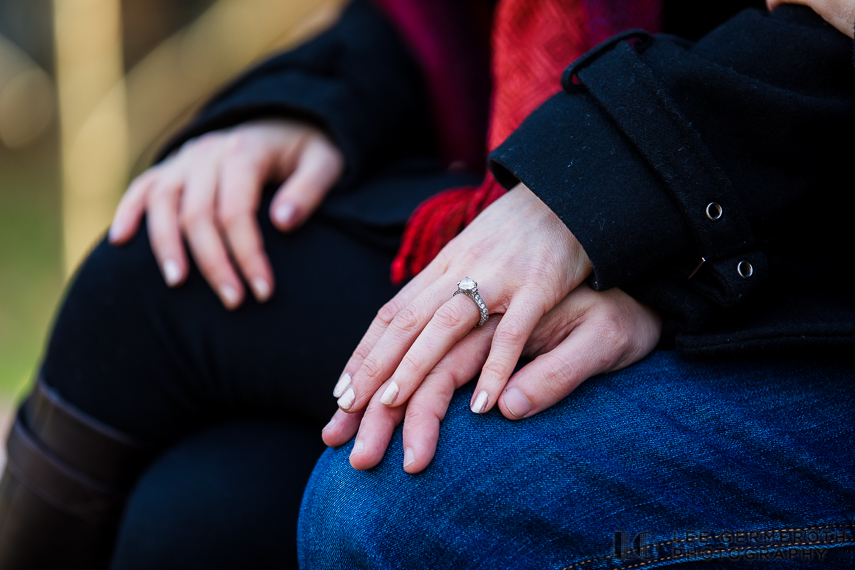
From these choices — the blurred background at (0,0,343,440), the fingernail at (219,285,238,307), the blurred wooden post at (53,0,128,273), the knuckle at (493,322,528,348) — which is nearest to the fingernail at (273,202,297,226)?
the fingernail at (219,285,238,307)

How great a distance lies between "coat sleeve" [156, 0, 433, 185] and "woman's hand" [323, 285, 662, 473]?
0.40 m

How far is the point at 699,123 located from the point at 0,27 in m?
2.37

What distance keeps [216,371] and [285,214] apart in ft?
0.69

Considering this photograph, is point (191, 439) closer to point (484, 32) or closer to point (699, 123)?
point (699, 123)

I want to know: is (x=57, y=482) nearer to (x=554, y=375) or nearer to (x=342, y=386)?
(x=342, y=386)

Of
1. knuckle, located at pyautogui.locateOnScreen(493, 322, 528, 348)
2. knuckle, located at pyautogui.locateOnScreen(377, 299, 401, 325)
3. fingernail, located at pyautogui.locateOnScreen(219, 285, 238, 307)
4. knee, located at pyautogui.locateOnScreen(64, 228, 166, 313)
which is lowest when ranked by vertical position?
knuckle, located at pyautogui.locateOnScreen(493, 322, 528, 348)

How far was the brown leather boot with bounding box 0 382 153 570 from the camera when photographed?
2.57 ft

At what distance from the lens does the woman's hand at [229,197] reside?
2.60 feet

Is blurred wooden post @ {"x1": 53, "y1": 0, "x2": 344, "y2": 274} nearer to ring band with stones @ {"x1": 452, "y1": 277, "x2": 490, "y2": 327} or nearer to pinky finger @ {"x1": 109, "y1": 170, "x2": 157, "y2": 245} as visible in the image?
pinky finger @ {"x1": 109, "y1": 170, "x2": 157, "y2": 245}

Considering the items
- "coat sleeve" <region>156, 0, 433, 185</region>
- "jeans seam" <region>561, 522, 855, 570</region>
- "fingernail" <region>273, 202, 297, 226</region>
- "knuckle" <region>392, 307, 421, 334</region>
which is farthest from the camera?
"coat sleeve" <region>156, 0, 433, 185</region>

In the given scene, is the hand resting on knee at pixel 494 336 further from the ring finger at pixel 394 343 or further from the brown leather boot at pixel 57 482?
the brown leather boot at pixel 57 482

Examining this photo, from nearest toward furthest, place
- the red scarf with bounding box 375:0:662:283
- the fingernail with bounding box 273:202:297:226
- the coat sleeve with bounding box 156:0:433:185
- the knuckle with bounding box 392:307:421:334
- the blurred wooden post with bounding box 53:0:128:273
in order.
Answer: the knuckle with bounding box 392:307:421:334 < the red scarf with bounding box 375:0:662:283 < the fingernail with bounding box 273:202:297:226 < the coat sleeve with bounding box 156:0:433:185 < the blurred wooden post with bounding box 53:0:128:273

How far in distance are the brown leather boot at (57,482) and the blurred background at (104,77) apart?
4.56 ft

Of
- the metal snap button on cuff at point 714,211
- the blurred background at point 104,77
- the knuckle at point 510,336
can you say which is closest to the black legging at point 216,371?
the knuckle at point 510,336
